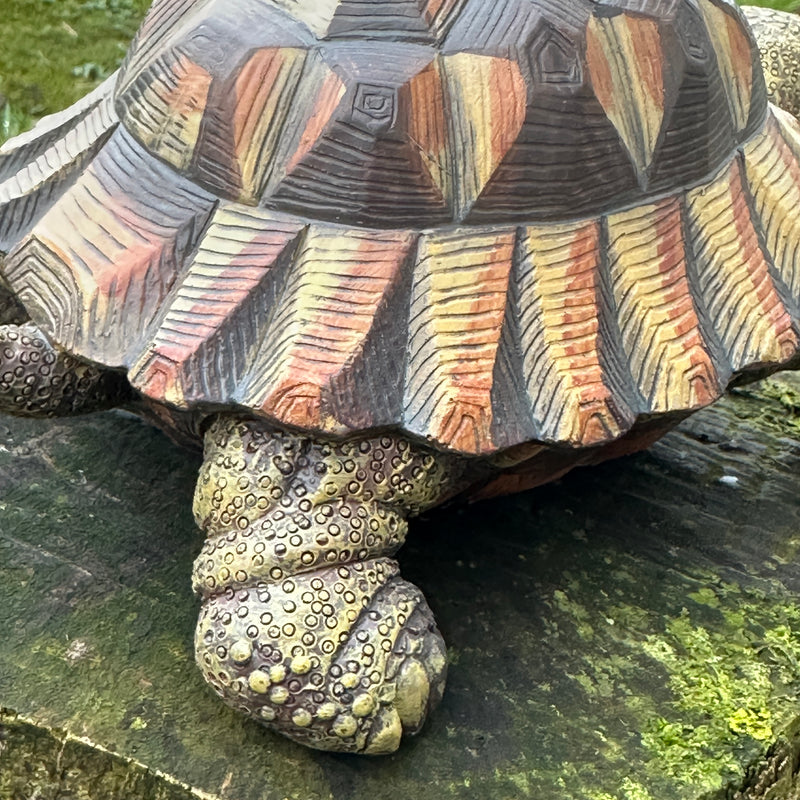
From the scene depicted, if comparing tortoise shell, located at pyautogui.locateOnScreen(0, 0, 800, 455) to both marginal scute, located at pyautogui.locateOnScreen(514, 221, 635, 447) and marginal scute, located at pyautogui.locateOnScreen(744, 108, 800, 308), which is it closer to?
marginal scute, located at pyautogui.locateOnScreen(514, 221, 635, 447)

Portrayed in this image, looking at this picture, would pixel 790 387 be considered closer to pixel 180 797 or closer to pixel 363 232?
pixel 363 232

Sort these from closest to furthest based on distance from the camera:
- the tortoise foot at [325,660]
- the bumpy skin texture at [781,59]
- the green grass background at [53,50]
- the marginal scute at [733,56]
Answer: the tortoise foot at [325,660], the marginal scute at [733,56], the bumpy skin texture at [781,59], the green grass background at [53,50]

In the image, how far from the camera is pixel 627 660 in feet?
5.36

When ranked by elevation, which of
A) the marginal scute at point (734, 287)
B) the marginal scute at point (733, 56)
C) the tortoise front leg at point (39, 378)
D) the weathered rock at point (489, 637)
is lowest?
the weathered rock at point (489, 637)

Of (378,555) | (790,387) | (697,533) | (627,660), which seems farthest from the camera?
(790,387)

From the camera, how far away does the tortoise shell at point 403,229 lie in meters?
1.38

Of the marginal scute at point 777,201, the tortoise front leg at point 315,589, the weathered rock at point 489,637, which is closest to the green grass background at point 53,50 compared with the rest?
the weathered rock at point 489,637

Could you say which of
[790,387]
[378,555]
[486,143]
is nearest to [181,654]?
[378,555]

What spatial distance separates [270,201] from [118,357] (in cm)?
29

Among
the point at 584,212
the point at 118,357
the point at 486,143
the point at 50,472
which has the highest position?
the point at 486,143

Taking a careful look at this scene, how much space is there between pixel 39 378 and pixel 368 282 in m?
0.61

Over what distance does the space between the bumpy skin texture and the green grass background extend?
7.73 ft

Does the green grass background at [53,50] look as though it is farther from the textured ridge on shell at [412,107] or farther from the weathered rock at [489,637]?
the textured ridge on shell at [412,107]

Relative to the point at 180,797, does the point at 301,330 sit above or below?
above
